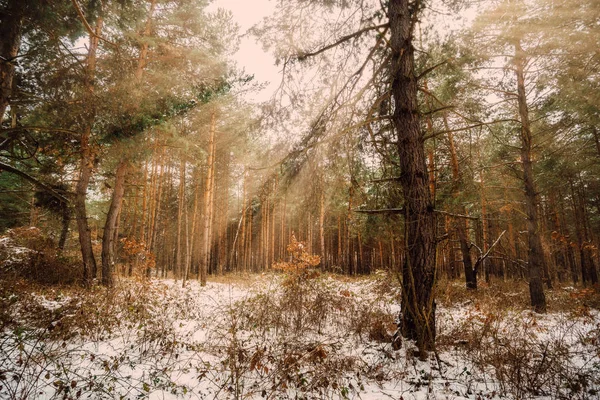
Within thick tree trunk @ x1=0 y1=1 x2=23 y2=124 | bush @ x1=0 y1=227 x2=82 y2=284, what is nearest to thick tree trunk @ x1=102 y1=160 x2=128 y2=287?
bush @ x1=0 y1=227 x2=82 y2=284

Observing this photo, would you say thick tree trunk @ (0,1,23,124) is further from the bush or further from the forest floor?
the bush

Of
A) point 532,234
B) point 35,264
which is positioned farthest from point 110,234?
point 532,234

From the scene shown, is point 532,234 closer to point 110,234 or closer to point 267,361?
point 267,361

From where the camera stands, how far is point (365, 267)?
28047 mm

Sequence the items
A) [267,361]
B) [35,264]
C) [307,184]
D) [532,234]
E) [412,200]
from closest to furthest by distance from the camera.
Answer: [267,361]
[412,200]
[307,184]
[532,234]
[35,264]

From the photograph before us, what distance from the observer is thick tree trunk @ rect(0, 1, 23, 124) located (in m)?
4.35

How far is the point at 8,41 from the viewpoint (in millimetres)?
4633

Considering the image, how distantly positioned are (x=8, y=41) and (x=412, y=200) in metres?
7.51

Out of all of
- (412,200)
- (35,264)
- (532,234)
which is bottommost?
(35,264)

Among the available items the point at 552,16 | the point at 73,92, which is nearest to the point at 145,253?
the point at 73,92

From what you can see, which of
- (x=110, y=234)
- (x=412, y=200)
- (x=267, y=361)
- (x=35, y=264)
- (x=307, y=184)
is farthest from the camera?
(x=110, y=234)

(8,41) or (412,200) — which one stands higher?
(8,41)

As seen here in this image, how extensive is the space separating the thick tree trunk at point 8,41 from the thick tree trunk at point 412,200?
641 centimetres

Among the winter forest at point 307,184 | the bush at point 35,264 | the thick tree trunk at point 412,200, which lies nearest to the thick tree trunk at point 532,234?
the winter forest at point 307,184
